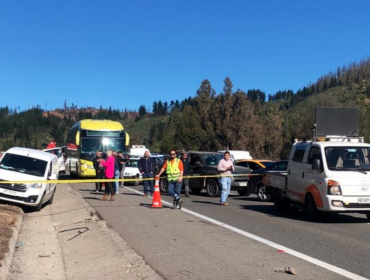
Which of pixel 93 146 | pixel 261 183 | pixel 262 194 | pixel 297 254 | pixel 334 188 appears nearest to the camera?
pixel 297 254

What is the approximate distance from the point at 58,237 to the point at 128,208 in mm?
4055

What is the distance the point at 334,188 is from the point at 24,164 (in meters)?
9.56

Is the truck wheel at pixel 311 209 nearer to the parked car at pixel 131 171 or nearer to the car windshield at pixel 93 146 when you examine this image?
the parked car at pixel 131 171

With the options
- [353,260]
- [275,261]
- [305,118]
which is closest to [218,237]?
[275,261]

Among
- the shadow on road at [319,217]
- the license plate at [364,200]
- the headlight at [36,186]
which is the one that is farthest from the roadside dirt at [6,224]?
the license plate at [364,200]

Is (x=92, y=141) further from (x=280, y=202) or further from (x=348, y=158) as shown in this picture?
(x=348, y=158)

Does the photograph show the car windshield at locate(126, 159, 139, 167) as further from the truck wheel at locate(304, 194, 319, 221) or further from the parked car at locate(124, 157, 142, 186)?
the truck wheel at locate(304, 194, 319, 221)

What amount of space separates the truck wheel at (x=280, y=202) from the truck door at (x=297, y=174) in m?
0.63

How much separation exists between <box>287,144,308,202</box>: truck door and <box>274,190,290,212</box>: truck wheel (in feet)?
2.08

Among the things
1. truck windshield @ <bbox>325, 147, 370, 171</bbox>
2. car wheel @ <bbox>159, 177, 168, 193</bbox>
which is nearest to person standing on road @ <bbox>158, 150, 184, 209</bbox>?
truck windshield @ <bbox>325, 147, 370, 171</bbox>

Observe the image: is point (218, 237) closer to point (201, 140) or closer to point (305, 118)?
point (305, 118)

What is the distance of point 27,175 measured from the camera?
14.4 meters

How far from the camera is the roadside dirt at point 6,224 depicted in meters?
8.12

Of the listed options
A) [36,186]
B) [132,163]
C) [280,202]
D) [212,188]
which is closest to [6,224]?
[36,186]
